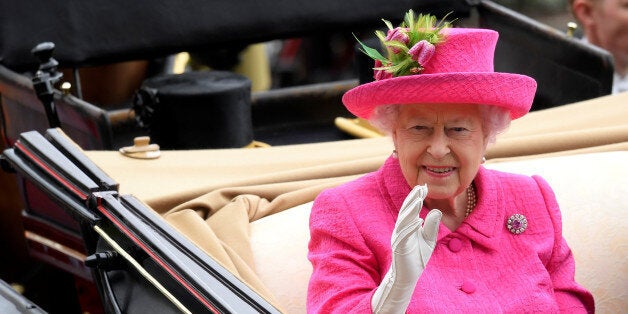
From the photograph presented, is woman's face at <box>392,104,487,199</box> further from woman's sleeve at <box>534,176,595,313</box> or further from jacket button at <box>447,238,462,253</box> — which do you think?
woman's sleeve at <box>534,176,595,313</box>

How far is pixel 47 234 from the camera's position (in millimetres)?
3115

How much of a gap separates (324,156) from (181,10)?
933 mm

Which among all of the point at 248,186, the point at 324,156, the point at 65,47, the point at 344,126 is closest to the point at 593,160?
the point at 324,156

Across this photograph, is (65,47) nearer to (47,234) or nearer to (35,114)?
(35,114)

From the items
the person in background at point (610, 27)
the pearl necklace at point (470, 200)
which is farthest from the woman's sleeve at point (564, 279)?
the person in background at point (610, 27)

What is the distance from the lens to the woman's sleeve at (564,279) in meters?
2.28

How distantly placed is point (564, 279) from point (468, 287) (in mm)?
228

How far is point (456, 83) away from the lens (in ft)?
6.72

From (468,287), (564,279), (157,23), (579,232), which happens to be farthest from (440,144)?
(157,23)

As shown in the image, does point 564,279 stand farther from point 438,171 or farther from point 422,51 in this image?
point 422,51

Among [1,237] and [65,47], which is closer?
[65,47]

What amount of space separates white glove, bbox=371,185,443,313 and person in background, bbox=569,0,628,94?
2.24m

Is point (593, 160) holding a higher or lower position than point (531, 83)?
lower

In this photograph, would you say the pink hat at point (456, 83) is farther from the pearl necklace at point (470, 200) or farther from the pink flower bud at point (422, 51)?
the pearl necklace at point (470, 200)
